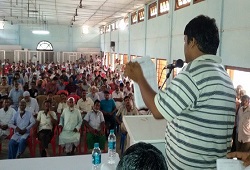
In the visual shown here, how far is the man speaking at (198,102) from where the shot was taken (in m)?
1.21

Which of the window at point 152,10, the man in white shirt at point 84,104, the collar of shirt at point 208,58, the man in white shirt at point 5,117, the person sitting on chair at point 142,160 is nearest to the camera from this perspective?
the person sitting on chair at point 142,160

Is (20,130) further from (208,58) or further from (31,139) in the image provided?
(208,58)

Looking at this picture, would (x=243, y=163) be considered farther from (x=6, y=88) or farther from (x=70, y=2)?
(x=70, y=2)

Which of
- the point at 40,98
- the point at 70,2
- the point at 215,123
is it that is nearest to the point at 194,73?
the point at 215,123

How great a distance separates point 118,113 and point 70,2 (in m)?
5.61

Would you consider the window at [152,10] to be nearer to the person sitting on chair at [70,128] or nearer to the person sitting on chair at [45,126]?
the person sitting on chair at [70,128]

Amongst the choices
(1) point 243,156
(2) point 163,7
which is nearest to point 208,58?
(1) point 243,156

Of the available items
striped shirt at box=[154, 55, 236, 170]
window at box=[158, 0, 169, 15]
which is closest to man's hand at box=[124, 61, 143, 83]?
striped shirt at box=[154, 55, 236, 170]

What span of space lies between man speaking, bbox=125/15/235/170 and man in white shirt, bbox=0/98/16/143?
4.22m

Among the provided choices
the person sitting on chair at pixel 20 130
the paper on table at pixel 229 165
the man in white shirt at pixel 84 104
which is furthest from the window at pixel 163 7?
the paper on table at pixel 229 165

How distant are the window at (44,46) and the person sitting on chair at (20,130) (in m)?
16.3

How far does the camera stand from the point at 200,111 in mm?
1253

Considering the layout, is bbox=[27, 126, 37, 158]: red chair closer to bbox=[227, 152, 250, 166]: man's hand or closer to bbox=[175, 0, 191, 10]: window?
bbox=[227, 152, 250, 166]: man's hand

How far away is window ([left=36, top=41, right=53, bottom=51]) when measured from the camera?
65.2 ft
